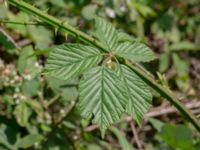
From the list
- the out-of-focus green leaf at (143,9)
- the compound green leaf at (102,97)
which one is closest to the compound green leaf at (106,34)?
the compound green leaf at (102,97)

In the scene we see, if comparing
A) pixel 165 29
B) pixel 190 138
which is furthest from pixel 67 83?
pixel 165 29

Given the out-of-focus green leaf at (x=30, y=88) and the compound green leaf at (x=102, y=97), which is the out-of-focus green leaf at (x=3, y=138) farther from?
the compound green leaf at (x=102, y=97)

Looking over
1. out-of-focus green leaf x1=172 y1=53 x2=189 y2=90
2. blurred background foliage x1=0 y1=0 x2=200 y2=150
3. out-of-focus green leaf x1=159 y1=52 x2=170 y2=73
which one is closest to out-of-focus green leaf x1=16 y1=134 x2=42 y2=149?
blurred background foliage x1=0 y1=0 x2=200 y2=150

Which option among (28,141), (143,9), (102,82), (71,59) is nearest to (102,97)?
(102,82)

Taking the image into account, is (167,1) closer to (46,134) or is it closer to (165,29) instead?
(165,29)

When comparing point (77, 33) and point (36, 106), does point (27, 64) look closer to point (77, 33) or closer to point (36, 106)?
point (36, 106)

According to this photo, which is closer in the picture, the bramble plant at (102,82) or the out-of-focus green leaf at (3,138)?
the bramble plant at (102,82)
